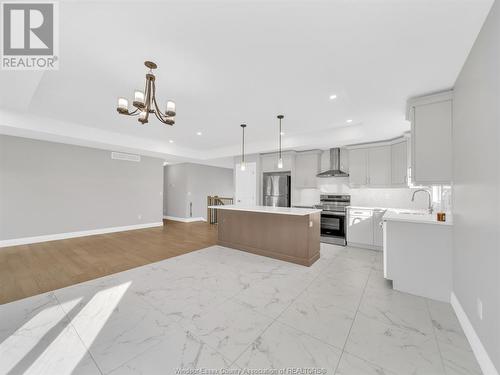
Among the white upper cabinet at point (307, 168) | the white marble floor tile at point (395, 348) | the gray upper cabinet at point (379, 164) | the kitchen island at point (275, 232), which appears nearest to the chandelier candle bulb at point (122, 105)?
the kitchen island at point (275, 232)

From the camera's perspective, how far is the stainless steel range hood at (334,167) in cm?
519

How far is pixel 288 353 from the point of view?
1.58 m

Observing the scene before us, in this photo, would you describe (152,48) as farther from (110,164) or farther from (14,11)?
(110,164)

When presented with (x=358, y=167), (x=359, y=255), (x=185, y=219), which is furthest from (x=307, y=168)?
(x=185, y=219)

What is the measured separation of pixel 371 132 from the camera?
13.6 ft

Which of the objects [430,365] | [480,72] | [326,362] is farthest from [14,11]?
Answer: [430,365]

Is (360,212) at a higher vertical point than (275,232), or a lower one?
higher

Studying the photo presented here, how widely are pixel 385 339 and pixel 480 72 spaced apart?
2384 mm

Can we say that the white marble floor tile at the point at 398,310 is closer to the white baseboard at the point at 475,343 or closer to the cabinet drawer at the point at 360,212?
the white baseboard at the point at 475,343

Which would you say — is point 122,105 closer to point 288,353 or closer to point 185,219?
point 288,353

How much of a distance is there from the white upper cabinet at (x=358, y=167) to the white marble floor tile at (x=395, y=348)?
352 centimetres

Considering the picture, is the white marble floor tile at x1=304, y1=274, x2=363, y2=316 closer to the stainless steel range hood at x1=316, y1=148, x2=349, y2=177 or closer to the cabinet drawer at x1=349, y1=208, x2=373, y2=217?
the cabinet drawer at x1=349, y1=208, x2=373, y2=217

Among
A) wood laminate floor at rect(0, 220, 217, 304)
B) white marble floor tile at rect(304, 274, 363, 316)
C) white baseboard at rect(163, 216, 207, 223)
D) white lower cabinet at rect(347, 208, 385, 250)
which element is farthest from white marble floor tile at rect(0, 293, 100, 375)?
white baseboard at rect(163, 216, 207, 223)

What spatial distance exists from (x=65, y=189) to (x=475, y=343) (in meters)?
7.47
